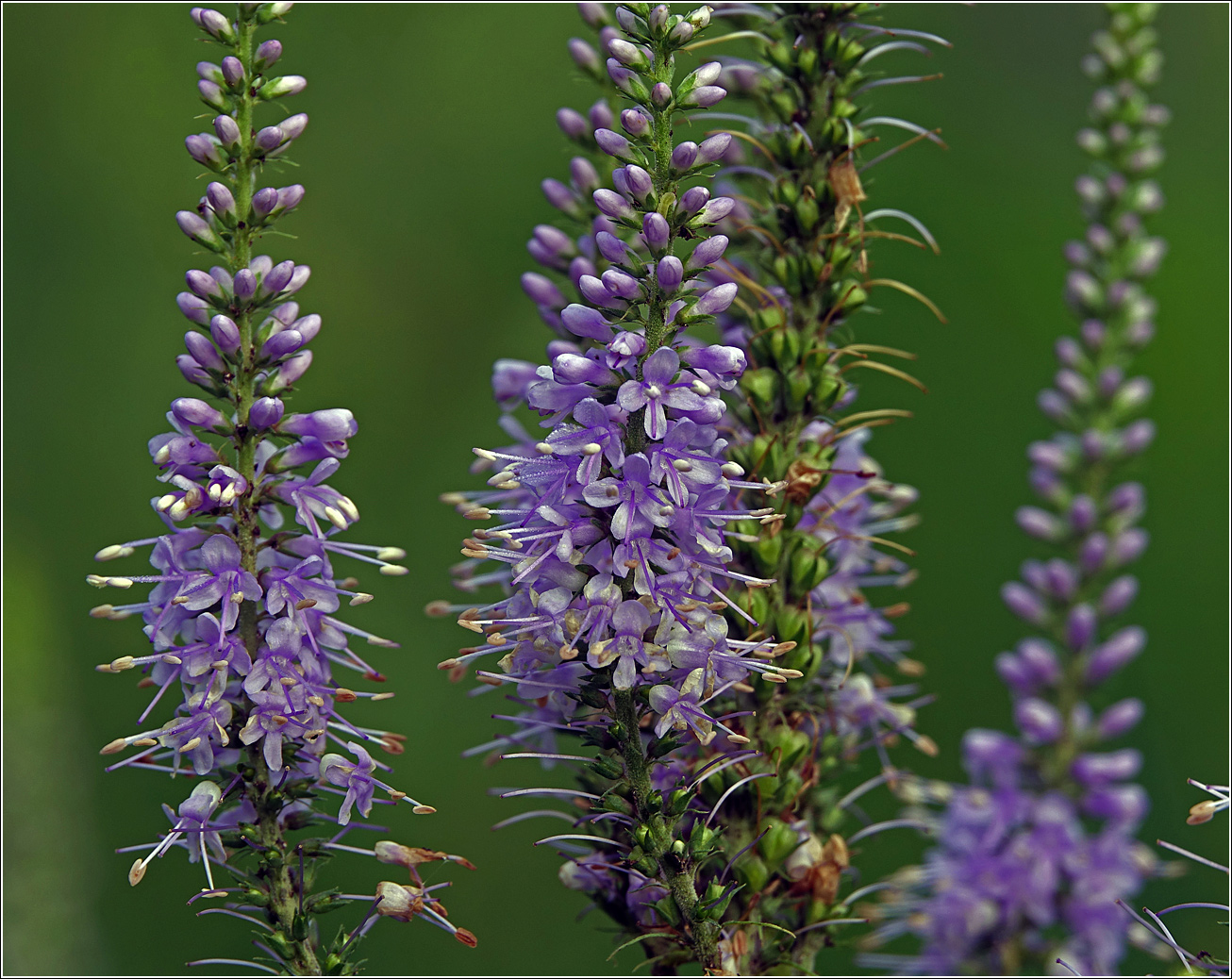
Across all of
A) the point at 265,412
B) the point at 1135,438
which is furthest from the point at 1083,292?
the point at 265,412

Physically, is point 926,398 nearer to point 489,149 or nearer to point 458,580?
point 489,149

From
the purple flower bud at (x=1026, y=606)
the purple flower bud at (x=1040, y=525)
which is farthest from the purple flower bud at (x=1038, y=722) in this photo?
the purple flower bud at (x=1040, y=525)

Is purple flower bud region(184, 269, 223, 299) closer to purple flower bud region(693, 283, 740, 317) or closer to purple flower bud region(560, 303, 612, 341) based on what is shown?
purple flower bud region(560, 303, 612, 341)

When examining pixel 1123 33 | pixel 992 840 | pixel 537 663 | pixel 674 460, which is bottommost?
pixel 992 840

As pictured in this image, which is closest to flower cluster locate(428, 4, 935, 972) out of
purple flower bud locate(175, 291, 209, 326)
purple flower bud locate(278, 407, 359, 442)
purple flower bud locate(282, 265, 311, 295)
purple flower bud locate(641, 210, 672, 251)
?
purple flower bud locate(641, 210, 672, 251)

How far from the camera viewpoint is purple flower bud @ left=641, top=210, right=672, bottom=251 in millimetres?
1969

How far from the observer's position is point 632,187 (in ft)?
6.58

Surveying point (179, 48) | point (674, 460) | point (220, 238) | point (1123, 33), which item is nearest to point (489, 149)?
point (179, 48)

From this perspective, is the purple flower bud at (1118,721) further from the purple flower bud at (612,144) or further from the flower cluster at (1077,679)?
the purple flower bud at (612,144)

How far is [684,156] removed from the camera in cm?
199

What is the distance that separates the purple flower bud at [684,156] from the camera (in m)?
1.98

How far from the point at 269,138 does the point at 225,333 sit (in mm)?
370

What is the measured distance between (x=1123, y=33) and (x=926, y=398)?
→ 9.19 ft

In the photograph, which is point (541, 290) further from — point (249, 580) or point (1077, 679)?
point (1077, 679)
